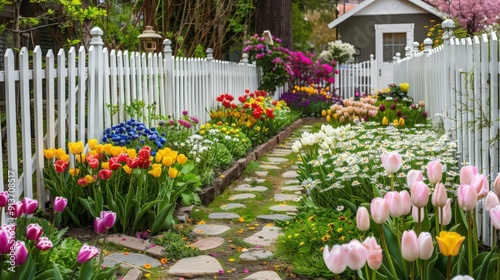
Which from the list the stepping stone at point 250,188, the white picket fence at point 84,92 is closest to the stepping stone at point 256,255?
the white picket fence at point 84,92

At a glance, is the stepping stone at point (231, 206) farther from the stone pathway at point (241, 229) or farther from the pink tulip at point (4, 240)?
the pink tulip at point (4, 240)

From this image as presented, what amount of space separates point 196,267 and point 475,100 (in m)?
2.20

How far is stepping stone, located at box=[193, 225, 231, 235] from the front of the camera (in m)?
4.97

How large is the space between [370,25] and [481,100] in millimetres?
19861

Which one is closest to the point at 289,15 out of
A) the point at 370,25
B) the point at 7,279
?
the point at 370,25

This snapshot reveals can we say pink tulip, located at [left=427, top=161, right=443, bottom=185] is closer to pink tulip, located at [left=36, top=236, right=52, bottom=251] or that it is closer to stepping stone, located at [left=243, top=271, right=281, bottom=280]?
pink tulip, located at [left=36, top=236, right=52, bottom=251]

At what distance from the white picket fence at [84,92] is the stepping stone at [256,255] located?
1.57m

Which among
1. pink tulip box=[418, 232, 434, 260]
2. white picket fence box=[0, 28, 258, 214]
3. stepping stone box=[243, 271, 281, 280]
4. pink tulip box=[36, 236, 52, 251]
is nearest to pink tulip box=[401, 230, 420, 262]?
pink tulip box=[418, 232, 434, 260]

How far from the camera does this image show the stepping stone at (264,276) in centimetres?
378

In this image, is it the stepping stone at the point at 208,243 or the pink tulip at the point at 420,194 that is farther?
the stepping stone at the point at 208,243

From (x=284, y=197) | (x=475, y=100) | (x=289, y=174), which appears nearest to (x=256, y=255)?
(x=475, y=100)

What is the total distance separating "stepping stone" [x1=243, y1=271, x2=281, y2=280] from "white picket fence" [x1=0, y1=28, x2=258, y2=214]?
5.46ft

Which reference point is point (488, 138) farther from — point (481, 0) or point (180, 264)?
point (481, 0)

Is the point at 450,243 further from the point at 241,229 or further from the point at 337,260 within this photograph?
the point at 241,229
